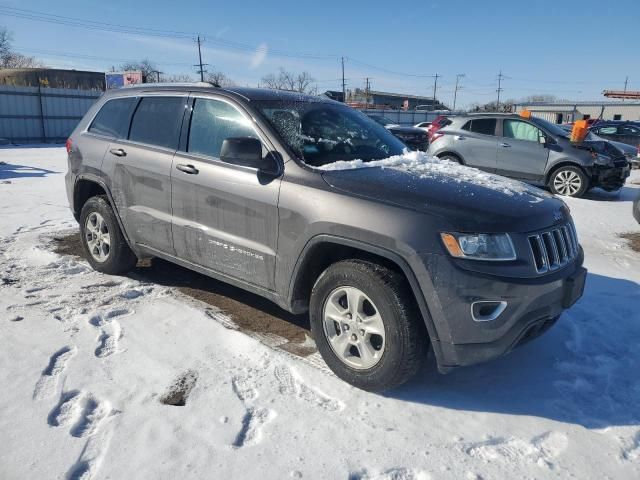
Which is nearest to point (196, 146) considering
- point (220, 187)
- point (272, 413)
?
point (220, 187)

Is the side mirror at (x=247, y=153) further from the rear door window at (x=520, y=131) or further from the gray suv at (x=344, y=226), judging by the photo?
the rear door window at (x=520, y=131)

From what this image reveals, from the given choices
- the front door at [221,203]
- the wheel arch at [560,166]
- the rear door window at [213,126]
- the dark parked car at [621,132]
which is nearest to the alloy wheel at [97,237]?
the front door at [221,203]

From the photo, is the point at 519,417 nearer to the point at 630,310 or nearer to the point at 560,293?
the point at 560,293

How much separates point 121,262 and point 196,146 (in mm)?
1579

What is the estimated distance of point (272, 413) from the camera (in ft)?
9.43

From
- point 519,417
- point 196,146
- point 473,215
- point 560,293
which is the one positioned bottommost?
point 519,417

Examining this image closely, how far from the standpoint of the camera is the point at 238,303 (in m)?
4.47

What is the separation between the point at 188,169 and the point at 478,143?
876 centimetres

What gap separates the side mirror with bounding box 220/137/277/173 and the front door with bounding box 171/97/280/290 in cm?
8

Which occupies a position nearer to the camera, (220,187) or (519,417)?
(519,417)

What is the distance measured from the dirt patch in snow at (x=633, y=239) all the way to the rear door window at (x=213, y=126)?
5.57 meters

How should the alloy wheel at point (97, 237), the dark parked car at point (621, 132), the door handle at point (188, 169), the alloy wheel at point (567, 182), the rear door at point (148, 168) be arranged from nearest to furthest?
the door handle at point (188, 169) → the rear door at point (148, 168) → the alloy wheel at point (97, 237) → the alloy wheel at point (567, 182) → the dark parked car at point (621, 132)

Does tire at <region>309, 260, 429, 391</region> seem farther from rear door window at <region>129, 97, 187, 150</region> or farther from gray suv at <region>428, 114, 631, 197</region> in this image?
gray suv at <region>428, 114, 631, 197</region>

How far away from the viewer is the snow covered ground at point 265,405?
2.49 meters
